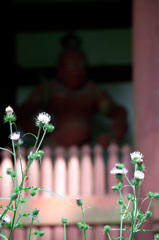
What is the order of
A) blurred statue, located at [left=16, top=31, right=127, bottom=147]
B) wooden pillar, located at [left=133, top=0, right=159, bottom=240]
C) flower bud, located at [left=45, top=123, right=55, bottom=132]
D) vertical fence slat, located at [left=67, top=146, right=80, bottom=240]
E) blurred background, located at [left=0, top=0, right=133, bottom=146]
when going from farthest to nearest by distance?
blurred background, located at [left=0, top=0, right=133, bottom=146]
blurred statue, located at [left=16, top=31, right=127, bottom=147]
vertical fence slat, located at [left=67, top=146, right=80, bottom=240]
wooden pillar, located at [left=133, top=0, right=159, bottom=240]
flower bud, located at [left=45, top=123, right=55, bottom=132]

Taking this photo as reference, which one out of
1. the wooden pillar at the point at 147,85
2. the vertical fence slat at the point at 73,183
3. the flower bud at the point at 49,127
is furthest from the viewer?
the vertical fence slat at the point at 73,183

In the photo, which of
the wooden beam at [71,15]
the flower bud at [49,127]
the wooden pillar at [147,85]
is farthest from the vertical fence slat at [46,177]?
the wooden beam at [71,15]

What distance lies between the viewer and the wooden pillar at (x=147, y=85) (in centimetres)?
344

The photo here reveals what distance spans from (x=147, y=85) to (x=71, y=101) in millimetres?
1421

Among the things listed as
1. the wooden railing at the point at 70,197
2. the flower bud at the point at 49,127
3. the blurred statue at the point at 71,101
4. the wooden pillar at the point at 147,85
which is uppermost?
the blurred statue at the point at 71,101

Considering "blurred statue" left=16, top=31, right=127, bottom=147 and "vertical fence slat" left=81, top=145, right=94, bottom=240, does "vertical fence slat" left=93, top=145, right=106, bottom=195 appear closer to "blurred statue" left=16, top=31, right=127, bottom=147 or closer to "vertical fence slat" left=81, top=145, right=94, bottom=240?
"vertical fence slat" left=81, top=145, right=94, bottom=240

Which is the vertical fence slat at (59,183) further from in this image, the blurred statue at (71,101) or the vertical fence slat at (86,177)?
the blurred statue at (71,101)

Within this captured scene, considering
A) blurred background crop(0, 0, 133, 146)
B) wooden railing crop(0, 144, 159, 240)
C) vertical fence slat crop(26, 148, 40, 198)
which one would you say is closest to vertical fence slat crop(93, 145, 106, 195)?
wooden railing crop(0, 144, 159, 240)

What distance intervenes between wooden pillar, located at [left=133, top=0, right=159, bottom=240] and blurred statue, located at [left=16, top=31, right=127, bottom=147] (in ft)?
3.82

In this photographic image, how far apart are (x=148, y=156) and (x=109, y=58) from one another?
2.23 meters

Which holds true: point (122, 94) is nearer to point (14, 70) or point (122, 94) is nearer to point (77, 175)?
point (14, 70)

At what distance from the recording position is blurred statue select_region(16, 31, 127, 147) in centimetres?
479

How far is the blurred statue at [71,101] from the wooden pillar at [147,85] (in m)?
1.16

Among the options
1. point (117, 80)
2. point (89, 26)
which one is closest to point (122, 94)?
point (117, 80)
